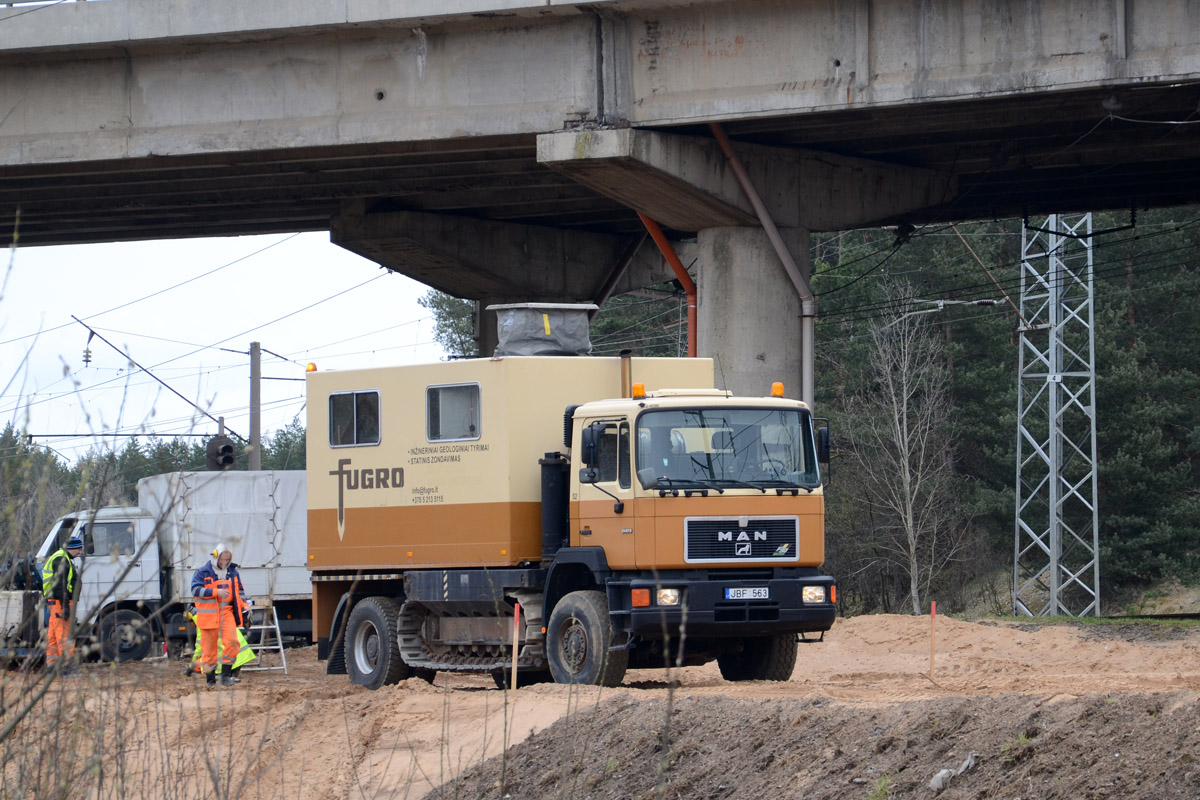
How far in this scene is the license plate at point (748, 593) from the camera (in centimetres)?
1409

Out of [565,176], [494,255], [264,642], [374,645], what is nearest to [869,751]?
[374,645]

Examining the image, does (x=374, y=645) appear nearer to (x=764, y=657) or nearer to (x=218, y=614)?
(x=218, y=614)

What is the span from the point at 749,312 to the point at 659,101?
3342 mm

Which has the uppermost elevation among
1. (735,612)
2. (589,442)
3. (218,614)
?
(589,442)

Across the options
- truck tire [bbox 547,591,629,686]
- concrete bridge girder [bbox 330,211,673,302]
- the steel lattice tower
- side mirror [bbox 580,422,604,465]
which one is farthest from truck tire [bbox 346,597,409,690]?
the steel lattice tower

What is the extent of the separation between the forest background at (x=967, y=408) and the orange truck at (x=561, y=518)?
86.1ft

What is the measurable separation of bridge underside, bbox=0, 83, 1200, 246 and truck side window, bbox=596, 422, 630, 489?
6.64 m

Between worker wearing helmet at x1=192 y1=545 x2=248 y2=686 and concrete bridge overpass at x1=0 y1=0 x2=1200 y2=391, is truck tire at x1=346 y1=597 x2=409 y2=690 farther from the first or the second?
concrete bridge overpass at x1=0 y1=0 x2=1200 y2=391

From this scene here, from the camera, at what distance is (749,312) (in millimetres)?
21188

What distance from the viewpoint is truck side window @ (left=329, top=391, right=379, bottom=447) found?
16453 mm

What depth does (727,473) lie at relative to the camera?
556 inches

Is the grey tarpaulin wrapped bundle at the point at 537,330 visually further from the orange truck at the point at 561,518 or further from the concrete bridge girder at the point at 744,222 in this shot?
the concrete bridge girder at the point at 744,222

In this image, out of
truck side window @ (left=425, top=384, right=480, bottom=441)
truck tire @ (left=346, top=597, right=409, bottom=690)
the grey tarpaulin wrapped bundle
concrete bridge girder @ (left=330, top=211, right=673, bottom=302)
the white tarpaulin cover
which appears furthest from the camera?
concrete bridge girder @ (left=330, top=211, right=673, bottom=302)

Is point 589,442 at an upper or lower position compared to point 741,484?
upper
